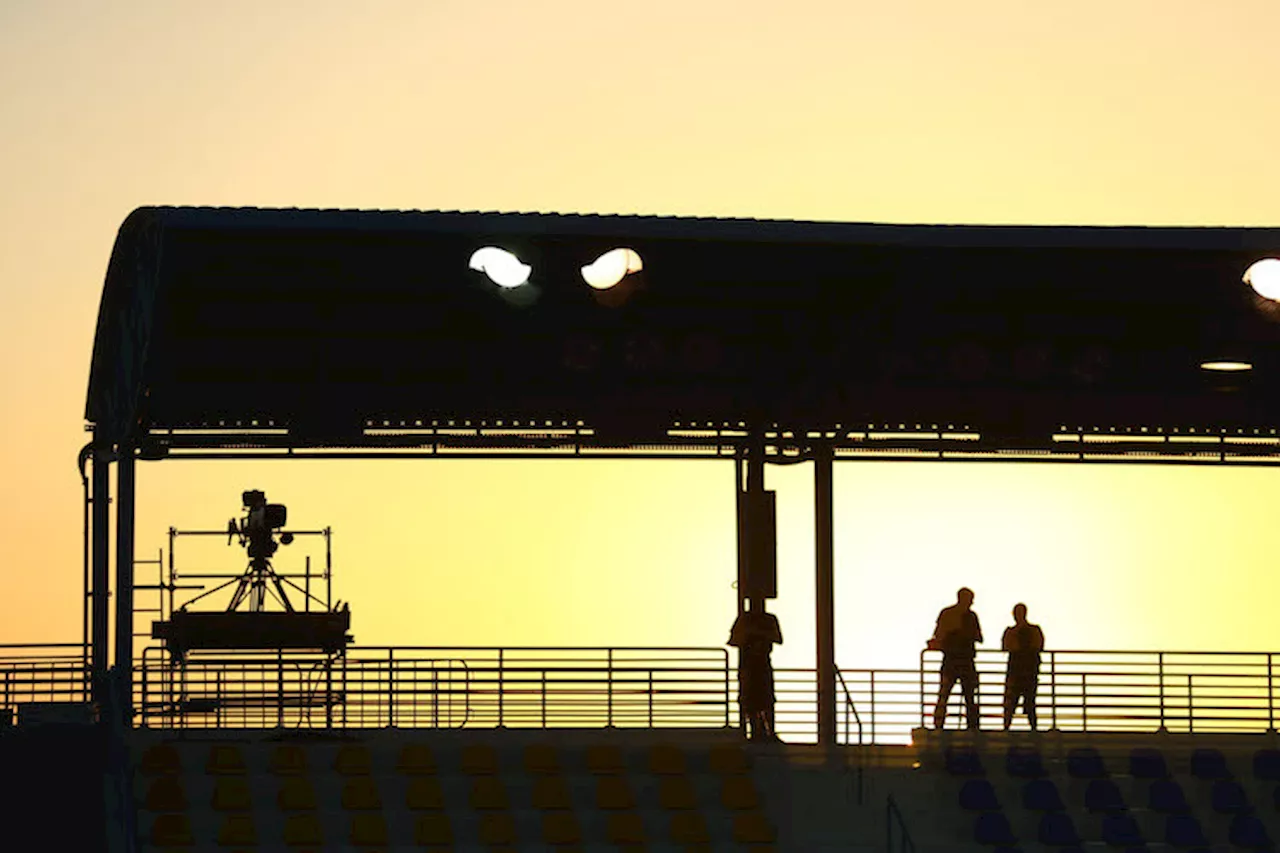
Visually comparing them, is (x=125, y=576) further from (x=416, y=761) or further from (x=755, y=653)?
(x=755, y=653)

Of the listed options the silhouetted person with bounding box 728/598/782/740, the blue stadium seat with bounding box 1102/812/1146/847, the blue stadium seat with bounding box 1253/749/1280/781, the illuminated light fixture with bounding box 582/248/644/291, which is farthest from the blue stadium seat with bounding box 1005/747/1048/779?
the illuminated light fixture with bounding box 582/248/644/291

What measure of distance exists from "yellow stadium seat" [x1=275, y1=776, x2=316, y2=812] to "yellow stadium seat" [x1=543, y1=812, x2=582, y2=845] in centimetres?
213

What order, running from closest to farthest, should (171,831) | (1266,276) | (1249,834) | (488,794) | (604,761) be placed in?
(1266,276) < (171,831) < (488,794) < (604,761) < (1249,834)

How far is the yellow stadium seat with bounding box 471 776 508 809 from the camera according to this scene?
27.6 metres

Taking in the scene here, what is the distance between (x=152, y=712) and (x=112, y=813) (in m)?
1.11

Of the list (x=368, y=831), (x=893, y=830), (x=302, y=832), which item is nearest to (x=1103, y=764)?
(x=893, y=830)

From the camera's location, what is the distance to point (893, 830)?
91.0 ft

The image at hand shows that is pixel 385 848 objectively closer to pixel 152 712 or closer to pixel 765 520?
pixel 152 712

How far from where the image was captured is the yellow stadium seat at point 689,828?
90.3 feet

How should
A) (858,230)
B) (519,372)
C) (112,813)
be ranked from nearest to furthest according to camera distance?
(858,230) → (112,813) → (519,372)

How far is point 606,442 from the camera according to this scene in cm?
3023

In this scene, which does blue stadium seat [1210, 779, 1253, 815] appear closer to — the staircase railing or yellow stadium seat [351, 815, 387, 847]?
the staircase railing

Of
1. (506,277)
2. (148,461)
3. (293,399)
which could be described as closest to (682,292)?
(506,277)

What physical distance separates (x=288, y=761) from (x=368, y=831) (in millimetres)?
1101
